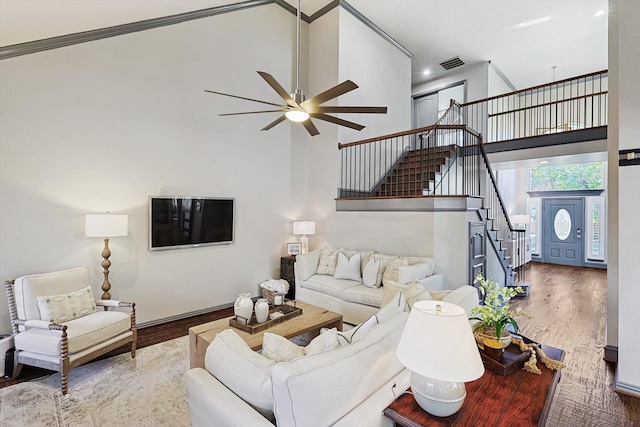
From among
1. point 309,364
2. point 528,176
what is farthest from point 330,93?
point 528,176

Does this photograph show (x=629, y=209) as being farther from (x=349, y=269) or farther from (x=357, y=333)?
(x=349, y=269)

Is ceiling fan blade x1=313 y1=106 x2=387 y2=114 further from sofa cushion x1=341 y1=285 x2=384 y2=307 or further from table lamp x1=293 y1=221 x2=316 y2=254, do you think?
table lamp x1=293 y1=221 x2=316 y2=254

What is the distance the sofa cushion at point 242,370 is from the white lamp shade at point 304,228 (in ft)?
13.3

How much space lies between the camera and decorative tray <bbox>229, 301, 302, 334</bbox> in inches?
114

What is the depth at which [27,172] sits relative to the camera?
338 cm

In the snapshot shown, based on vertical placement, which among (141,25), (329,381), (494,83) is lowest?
(329,381)

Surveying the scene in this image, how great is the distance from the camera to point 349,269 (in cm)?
474

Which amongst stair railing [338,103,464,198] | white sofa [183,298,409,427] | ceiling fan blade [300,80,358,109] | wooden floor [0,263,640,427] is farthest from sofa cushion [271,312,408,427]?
stair railing [338,103,464,198]

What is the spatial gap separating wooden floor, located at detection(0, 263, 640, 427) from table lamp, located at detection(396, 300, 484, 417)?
7.4 inches

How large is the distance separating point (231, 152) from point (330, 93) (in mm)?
2823

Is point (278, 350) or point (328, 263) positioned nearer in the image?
point (278, 350)

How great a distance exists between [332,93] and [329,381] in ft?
7.63

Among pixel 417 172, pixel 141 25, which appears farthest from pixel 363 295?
pixel 141 25

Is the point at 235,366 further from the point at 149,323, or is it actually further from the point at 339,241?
the point at 339,241
